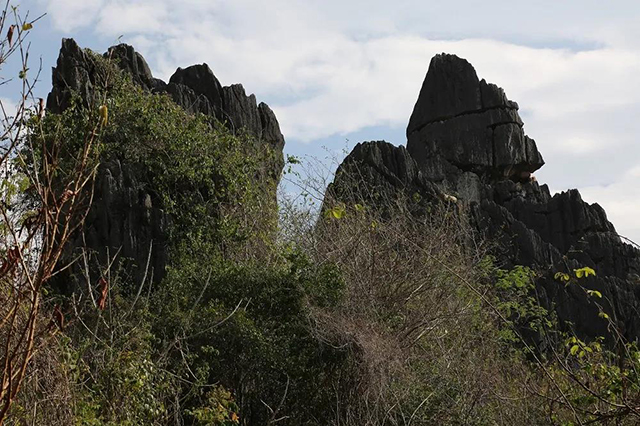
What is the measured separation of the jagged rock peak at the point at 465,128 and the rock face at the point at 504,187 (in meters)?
0.03

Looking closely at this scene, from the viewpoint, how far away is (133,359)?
8156mm

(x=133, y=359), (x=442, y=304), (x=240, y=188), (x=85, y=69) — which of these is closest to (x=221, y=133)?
(x=240, y=188)

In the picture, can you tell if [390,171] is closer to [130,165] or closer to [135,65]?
[135,65]

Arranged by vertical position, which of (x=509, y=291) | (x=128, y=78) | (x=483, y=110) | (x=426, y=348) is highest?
(x=483, y=110)

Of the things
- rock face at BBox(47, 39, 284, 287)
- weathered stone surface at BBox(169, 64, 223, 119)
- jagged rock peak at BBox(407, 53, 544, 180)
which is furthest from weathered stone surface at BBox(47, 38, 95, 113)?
jagged rock peak at BBox(407, 53, 544, 180)

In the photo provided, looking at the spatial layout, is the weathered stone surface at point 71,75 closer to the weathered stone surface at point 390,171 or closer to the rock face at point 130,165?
the rock face at point 130,165

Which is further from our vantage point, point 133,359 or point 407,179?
point 407,179

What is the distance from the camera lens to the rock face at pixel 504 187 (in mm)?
20812

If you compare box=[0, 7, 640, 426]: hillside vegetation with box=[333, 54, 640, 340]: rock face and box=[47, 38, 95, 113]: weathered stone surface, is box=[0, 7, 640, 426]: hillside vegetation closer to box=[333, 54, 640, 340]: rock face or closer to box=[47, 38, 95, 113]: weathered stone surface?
box=[47, 38, 95, 113]: weathered stone surface

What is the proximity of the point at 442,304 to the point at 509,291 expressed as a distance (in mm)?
4559

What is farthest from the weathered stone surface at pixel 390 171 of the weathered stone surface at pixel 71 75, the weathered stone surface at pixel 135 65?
the weathered stone surface at pixel 71 75

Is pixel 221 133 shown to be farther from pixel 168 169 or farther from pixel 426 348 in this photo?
pixel 426 348

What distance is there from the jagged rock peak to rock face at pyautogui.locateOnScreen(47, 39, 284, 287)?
1149cm

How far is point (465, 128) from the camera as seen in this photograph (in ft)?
95.7
